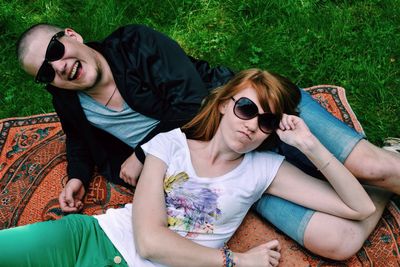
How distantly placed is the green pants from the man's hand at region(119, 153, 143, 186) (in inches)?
22.3

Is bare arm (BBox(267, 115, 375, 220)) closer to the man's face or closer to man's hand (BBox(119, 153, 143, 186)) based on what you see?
man's hand (BBox(119, 153, 143, 186))

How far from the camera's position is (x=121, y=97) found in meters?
3.54

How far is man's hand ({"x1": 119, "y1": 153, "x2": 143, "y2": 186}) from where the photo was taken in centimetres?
346

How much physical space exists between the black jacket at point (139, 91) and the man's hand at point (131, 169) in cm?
12

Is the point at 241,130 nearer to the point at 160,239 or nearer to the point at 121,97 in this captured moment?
the point at 160,239

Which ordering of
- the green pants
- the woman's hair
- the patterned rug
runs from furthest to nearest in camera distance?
the patterned rug < the woman's hair < the green pants

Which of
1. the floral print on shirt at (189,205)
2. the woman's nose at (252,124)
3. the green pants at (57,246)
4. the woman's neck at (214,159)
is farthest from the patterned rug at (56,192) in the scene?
the woman's nose at (252,124)

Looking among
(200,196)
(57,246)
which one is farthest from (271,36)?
(57,246)

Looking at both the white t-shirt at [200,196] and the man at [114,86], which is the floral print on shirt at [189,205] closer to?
the white t-shirt at [200,196]

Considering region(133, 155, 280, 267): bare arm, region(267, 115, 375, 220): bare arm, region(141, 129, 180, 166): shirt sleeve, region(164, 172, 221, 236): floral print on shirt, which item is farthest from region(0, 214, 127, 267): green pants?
region(267, 115, 375, 220): bare arm

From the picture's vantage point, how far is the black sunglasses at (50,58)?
331 cm

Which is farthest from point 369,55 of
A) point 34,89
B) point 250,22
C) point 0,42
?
point 0,42

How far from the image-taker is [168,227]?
3.03 m

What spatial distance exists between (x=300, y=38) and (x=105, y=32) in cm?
181
